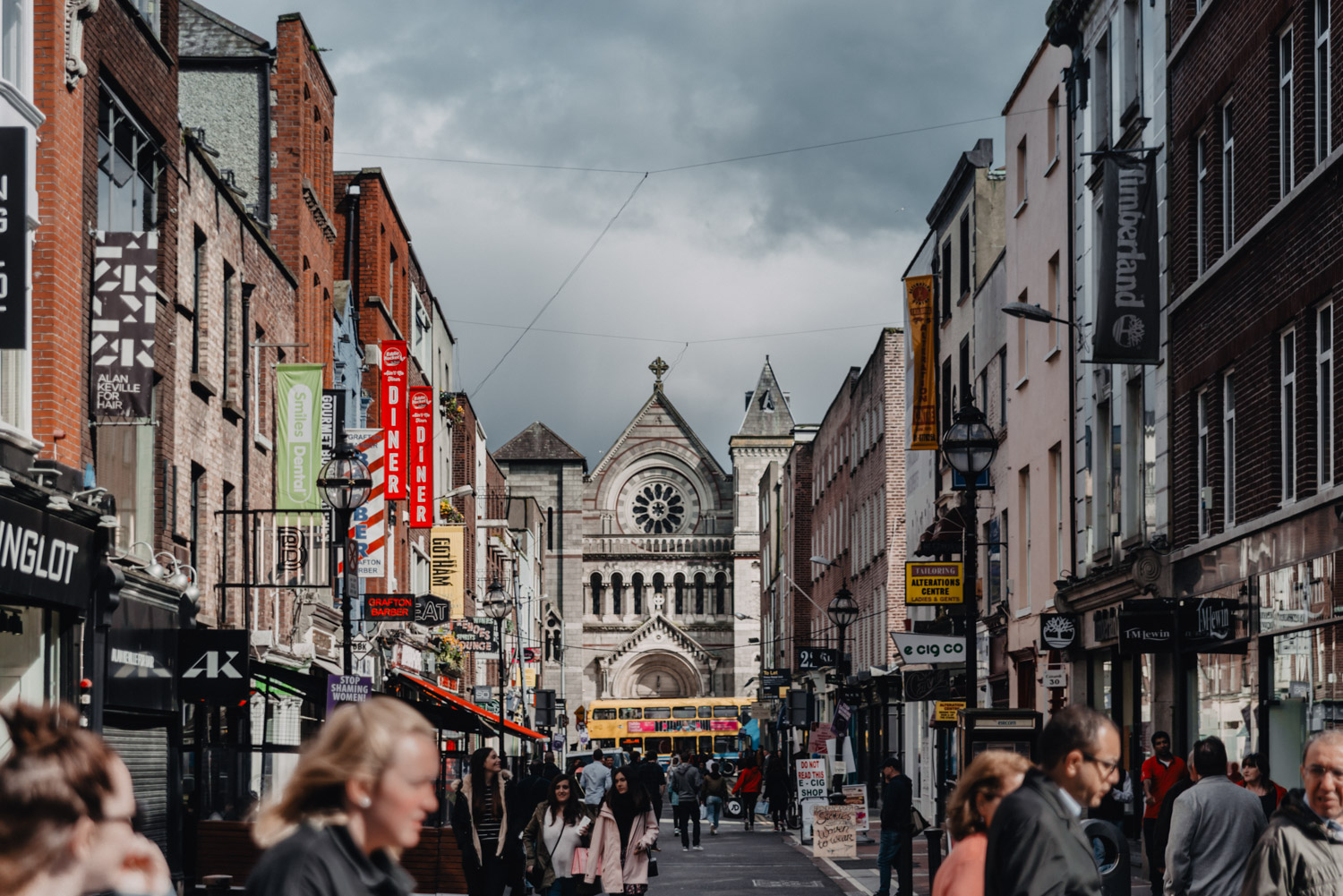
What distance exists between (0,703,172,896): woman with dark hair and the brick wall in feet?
46.1

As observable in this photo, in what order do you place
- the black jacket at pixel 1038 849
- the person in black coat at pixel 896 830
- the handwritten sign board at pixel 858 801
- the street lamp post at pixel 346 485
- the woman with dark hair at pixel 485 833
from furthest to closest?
the handwritten sign board at pixel 858 801
the street lamp post at pixel 346 485
the person in black coat at pixel 896 830
the woman with dark hair at pixel 485 833
the black jacket at pixel 1038 849

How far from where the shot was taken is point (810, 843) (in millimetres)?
32531

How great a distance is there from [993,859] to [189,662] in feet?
51.2

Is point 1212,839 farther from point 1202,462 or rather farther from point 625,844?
point 1202,462

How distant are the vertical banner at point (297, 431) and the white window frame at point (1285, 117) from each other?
1549 cm

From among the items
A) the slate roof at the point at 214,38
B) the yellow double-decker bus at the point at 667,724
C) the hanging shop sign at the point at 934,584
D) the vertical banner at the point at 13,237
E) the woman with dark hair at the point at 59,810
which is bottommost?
the yellow double-decker bus at the point at 667,724

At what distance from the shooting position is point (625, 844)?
17.4 meters

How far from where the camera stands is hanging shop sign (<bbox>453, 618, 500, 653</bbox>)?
4459 centimetres

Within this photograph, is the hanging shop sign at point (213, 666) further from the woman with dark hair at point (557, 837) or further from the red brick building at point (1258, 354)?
the red brick building at point (1258, 354)

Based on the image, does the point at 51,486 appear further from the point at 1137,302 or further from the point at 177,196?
the point at 1137,302

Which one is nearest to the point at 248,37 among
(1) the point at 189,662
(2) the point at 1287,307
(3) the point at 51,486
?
(1) the point at 189,662

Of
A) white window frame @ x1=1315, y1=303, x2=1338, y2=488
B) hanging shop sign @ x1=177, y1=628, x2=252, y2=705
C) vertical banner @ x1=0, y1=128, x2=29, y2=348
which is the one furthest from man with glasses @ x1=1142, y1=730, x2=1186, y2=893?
vertical banner @ x1=0, y1=128, x2=29, y2=348

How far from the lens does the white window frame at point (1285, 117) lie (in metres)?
17.7

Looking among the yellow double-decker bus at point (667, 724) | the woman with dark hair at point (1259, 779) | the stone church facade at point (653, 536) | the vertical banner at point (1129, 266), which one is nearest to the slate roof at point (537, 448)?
the stone church facade at point (653, 536)
